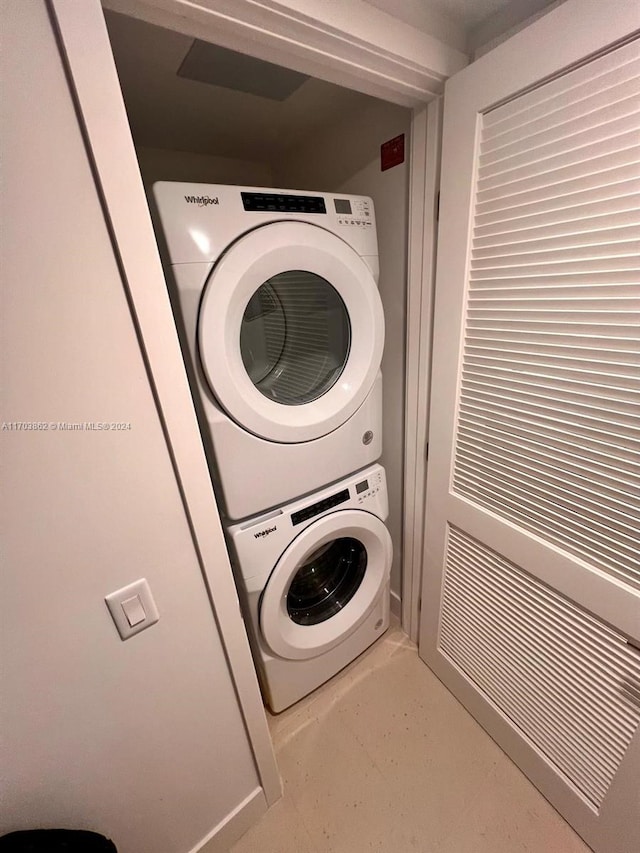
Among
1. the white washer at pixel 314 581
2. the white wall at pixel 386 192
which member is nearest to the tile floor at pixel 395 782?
the white washer at pixel 314 581

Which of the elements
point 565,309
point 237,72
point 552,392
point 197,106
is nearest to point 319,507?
point 552,392

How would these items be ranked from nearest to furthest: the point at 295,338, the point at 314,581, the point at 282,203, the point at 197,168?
the point at 282,203, the point at 295,338, the point at 314,581, the point at 197,168

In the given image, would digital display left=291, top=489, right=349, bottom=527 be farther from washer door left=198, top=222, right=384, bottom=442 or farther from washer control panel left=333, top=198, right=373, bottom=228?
washer control panel left=333, top=198, right=373, bottom=228

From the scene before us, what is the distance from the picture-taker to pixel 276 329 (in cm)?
118

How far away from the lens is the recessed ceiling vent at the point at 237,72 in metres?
0.89

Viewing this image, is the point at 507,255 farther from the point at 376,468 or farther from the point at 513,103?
the point at 376,468

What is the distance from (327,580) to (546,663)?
0.74 metres

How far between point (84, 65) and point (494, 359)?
90 centimetres

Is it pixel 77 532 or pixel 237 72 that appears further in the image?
pixel 237 72

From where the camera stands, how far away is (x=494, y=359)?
2.94ft

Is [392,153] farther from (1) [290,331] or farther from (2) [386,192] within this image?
(1) [290,331]

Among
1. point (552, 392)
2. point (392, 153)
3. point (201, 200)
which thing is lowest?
point (552, 392)

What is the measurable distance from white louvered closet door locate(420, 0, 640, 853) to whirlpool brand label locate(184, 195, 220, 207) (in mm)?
567

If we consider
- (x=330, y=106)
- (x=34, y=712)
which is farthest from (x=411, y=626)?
(x=330, y=106)
